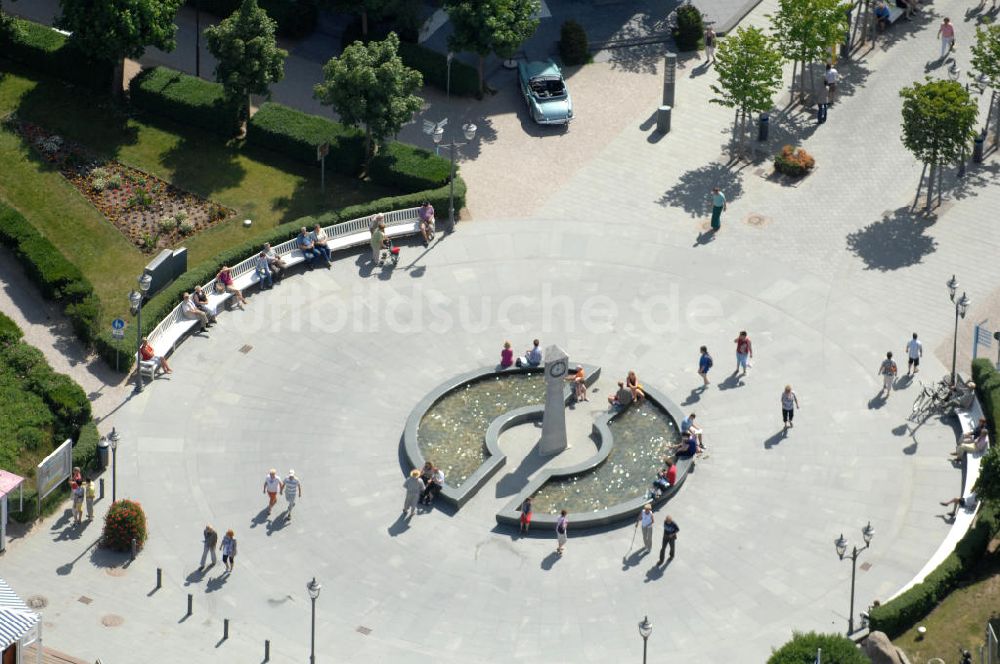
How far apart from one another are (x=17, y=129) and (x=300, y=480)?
72.3 feet

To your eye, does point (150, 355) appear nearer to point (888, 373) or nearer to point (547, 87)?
point (547, 87)

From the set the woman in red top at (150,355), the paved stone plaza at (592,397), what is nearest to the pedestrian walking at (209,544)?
the paved stone plaza at (592,397)

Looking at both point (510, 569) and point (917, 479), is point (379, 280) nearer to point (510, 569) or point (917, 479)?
point (510, 569)

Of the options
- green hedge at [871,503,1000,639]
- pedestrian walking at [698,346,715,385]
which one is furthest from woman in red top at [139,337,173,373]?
green hedge at [871,503,1000,639]

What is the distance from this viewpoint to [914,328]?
200ft

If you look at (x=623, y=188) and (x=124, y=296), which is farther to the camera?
(x=623, y=188)

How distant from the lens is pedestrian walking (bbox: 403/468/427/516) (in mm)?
52594

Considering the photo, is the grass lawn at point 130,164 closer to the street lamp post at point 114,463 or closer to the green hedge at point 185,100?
the green hedge at point 185,100

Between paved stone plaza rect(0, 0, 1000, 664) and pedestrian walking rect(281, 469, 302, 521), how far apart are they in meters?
0.42

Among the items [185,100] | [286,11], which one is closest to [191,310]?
[185,100]

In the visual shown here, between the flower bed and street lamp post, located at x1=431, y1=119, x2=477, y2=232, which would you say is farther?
the flower bed

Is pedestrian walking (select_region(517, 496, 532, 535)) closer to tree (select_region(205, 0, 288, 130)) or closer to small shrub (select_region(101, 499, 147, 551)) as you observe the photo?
small shrub (select_region(101, 499, 147, 551))

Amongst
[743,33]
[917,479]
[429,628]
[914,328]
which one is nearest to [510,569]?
[429,628]

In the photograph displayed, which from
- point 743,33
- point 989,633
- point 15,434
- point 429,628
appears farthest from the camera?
point 743,33
